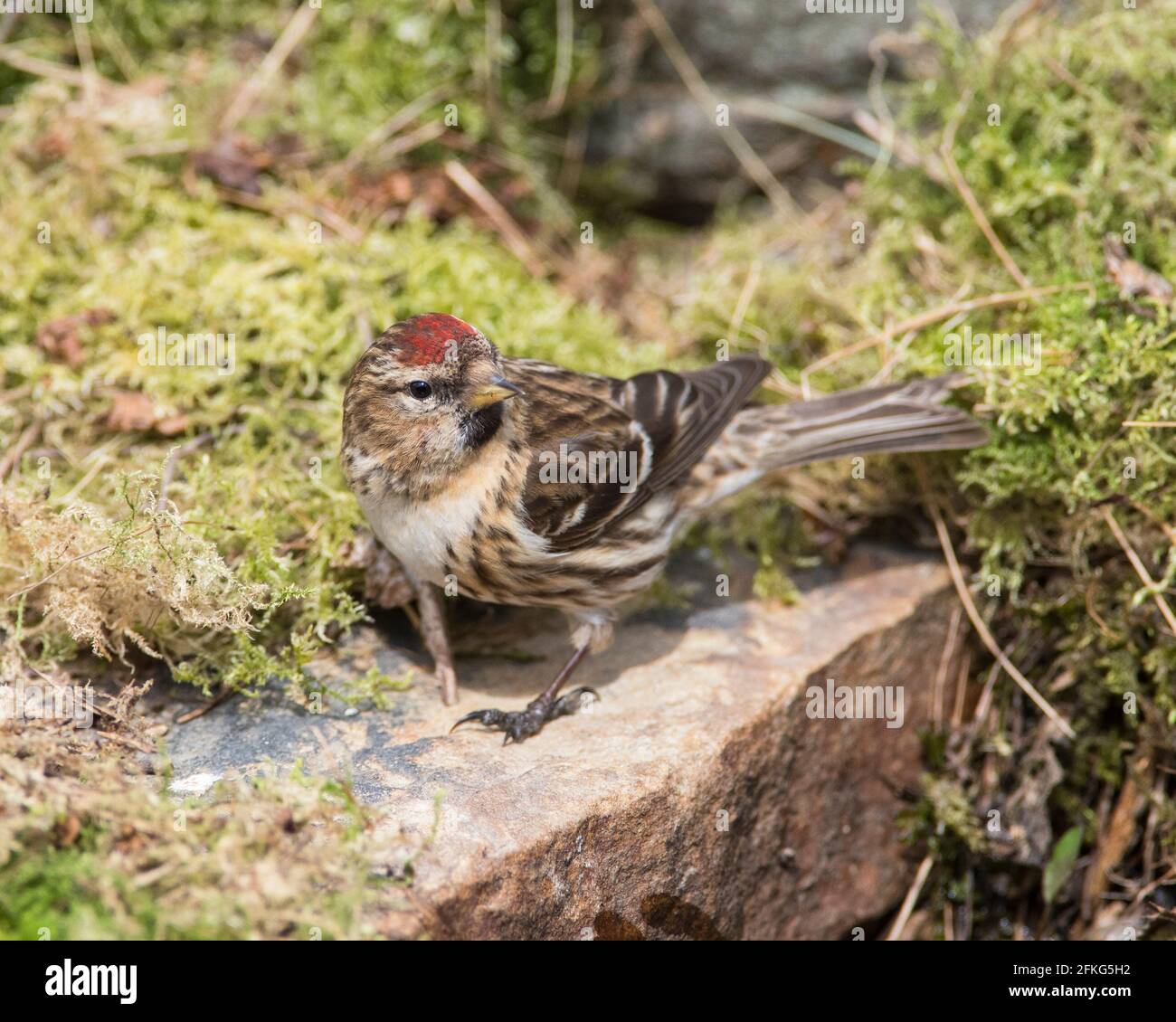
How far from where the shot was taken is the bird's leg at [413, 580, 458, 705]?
384 cm

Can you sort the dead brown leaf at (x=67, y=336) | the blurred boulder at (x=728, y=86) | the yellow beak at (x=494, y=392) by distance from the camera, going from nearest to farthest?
the yellow beak at (x=494, y=392) → the dead brown leaf at (x=67, y=336) → the blurred boulder at (x=728, y=86)

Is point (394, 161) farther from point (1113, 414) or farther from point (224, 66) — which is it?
point (1113, 414)

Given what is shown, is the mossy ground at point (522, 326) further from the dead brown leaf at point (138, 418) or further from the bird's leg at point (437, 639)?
the bird's leg at point (437, 639)

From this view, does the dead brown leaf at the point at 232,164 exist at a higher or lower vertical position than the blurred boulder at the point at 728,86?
lower

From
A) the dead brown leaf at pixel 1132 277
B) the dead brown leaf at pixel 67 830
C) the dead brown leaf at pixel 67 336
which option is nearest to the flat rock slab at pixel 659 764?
the dead brown leaf at pixel 67 830

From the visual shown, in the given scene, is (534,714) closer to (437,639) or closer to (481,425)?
(437,639)

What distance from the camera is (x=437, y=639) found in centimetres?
391

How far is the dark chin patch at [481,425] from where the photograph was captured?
11.7 ft

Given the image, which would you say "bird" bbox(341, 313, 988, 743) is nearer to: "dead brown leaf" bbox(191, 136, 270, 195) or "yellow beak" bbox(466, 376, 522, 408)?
"yellow beak" bbox(466, 376, 522, 408)

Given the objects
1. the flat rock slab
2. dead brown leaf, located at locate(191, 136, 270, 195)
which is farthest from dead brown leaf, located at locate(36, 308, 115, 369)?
the flat rock slab

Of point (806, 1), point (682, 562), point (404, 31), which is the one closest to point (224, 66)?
point (404, 31)

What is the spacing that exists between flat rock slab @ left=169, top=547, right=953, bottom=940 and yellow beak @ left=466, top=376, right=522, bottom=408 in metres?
1.01

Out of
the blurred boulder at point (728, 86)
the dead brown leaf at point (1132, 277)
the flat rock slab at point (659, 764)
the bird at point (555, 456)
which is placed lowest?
the flat rock slab at point (659, 764)

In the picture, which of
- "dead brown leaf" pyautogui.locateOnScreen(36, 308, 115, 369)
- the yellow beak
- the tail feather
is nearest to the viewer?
the yellow beak
